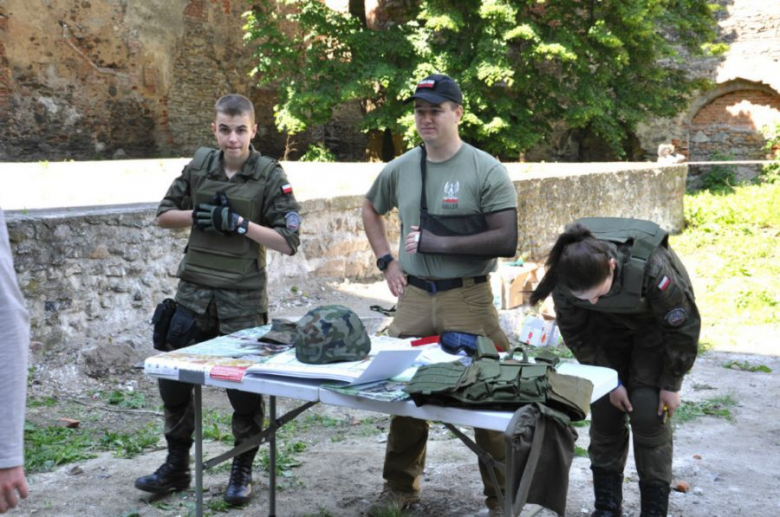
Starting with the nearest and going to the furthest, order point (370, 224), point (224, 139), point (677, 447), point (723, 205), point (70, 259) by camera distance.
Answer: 1. point (224, 139)
2. point (370, 224)
3. point (677, 447)
4. point (70, 259)
5. point (723, 205)

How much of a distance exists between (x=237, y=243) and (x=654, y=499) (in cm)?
210

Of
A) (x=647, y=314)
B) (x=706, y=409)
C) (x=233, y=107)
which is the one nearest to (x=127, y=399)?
(x=233, y=107)

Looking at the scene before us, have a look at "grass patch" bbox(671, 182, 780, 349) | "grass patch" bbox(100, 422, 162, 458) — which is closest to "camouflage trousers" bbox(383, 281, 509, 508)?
"grass patch" bbox(100, 422, 162, 458)

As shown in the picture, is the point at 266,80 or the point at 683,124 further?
the point at 683,124

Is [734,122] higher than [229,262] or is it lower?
higher

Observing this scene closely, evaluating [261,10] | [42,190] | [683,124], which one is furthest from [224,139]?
[683,124]

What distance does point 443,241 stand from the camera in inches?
145

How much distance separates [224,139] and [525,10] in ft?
44.4

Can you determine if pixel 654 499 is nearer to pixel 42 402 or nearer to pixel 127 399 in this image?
pixel 127 399

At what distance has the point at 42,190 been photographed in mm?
8289

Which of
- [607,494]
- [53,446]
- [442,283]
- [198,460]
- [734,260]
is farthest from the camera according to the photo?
[734,260]

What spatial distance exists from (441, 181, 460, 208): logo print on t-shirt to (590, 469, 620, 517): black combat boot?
1318 millimetres

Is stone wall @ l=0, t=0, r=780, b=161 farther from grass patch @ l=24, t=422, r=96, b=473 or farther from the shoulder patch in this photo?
the shoulder patch

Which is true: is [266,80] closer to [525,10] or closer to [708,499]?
[525,10]
